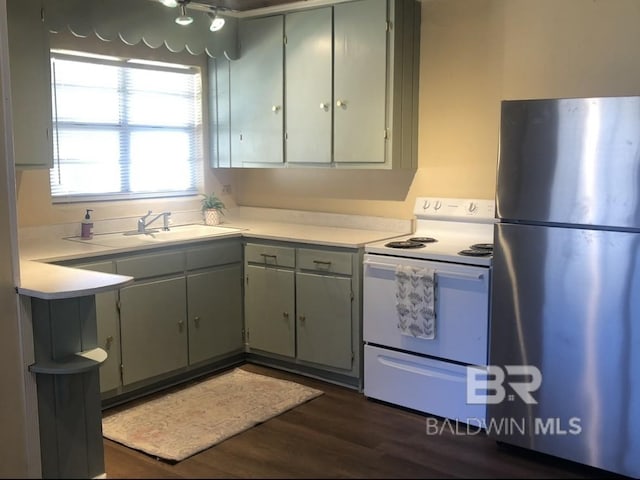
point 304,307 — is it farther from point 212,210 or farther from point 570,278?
point 570,278

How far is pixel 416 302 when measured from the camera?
11.5 ft

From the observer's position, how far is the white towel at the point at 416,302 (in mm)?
3471

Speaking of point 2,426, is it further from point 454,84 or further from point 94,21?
point 454,84

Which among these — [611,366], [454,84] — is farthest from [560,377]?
[454,84]

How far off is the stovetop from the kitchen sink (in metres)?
1.08

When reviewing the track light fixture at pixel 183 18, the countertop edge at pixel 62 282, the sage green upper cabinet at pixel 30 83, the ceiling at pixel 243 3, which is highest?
the ceiling at pixel 243 3

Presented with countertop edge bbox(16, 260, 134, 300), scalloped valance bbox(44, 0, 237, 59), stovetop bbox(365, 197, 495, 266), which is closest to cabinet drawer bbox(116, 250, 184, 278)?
countertop edge bbox(16, 260, 134, 300)

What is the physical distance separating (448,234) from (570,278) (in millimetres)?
1183

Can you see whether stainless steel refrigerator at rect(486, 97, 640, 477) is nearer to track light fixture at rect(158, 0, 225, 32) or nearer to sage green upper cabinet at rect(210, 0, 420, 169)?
sage green upper cabinet at rect(210, 0, 420, 169)

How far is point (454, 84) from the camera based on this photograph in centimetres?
401

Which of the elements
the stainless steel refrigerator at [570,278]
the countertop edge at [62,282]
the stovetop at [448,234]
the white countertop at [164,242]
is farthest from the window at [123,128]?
the stainless steel refrigerator at [570,278]

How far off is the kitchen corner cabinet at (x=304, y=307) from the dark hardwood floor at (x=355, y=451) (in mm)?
421

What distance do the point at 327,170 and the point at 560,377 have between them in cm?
221

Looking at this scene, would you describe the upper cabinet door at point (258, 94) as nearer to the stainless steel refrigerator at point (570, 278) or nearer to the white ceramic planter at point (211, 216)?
the white ceramic planter at point (211, 216)
